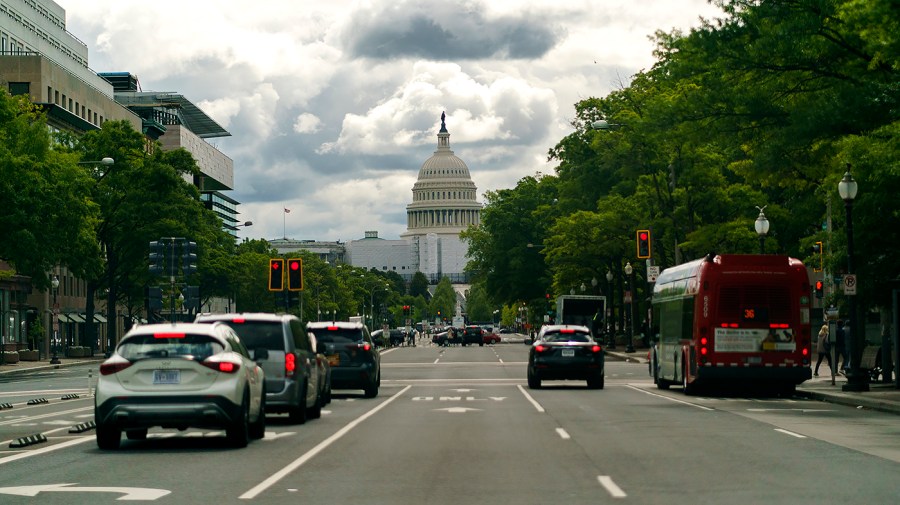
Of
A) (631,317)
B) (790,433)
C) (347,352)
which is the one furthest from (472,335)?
(790,433)

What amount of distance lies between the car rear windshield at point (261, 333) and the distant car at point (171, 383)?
15.2ft

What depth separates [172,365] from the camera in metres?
18.9

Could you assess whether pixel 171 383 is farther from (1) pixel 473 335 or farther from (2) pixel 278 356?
(1) pixel 473 335

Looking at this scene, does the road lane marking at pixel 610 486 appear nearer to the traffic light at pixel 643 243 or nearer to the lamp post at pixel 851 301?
the lamp post at pixel 851 301

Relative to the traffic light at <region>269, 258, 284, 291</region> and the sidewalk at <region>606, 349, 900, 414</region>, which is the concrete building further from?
the sidewalk at <region>606, 349, 900, 414</region>

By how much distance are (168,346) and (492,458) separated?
4.54m

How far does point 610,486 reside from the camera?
14.4m

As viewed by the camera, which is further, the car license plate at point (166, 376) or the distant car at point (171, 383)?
the car license plate at point (166, 376)

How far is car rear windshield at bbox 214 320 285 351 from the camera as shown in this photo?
78.7 ft

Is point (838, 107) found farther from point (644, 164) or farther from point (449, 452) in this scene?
point (644, 164)

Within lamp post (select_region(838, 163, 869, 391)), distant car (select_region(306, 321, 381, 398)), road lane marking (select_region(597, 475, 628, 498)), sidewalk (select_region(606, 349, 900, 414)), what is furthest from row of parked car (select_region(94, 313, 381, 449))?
lamp post (select_region(838, 163, 869, 391))

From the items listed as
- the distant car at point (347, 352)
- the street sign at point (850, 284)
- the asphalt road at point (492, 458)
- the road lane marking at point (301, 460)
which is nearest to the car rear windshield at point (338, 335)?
the distant car at point (347, 352)

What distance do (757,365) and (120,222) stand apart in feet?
188

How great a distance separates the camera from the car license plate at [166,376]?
18.9 metres
